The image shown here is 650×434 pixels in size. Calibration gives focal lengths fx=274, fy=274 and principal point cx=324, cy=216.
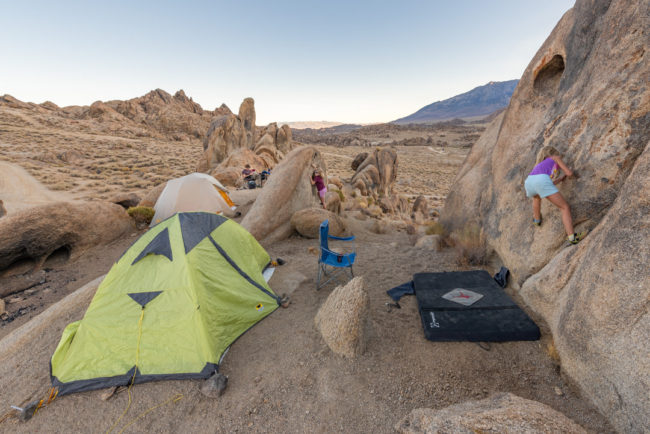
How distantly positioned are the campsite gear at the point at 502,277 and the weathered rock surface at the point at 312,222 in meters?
5.62

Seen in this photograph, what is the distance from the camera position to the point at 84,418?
12.8 ft

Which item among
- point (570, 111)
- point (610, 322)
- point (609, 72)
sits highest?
point (609, 72)

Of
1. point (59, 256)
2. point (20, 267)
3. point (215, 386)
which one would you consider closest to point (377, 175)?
point (59, 256)

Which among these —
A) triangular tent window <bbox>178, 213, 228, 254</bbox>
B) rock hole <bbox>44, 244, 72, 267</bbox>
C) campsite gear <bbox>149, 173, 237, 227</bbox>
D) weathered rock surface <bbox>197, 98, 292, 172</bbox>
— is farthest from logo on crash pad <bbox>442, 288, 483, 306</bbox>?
weathered rock surface <bbox>197, 98, 292, 172</bbox>

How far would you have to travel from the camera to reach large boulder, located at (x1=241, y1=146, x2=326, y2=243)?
33.8ft

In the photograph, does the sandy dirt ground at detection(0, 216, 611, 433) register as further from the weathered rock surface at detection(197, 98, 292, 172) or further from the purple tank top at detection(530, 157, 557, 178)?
the weathered rock surface at detection(197, 98, 292, 172)

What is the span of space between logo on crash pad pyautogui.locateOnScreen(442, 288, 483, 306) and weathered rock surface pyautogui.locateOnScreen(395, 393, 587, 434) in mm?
2748

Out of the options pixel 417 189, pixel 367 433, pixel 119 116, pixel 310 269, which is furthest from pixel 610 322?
pixel 119 116

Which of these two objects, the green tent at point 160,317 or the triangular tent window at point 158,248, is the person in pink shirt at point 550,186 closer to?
the green tent at point 160,317

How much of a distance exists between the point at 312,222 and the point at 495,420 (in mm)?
8490

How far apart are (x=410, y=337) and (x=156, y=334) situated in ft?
14.3

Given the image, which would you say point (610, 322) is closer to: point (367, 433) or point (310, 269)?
point (367, 433)

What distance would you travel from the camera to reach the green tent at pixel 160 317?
4449 millimetres

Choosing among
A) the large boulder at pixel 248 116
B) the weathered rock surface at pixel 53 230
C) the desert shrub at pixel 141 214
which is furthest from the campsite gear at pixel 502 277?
the large boulder at pixel 248 116
